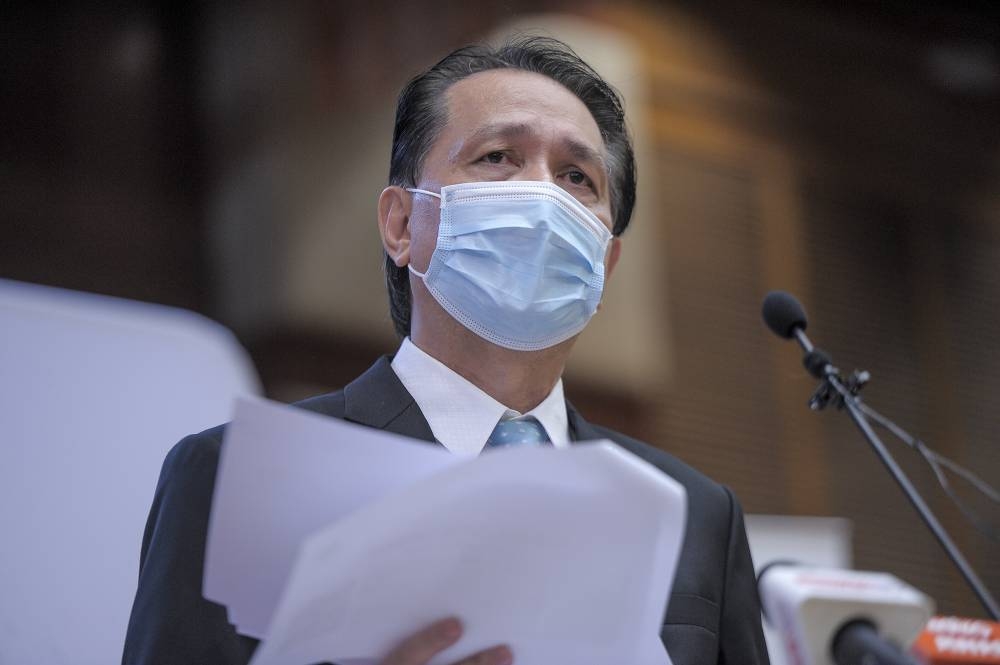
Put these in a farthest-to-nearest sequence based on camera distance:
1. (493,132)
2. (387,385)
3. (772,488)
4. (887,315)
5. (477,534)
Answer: (887,315) → (772,488) → (493,132) → (387,385) → (477,534)

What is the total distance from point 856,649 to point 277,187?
3.27 meters

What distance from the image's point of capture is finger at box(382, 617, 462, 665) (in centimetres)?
118

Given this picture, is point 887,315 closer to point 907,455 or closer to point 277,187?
point 907,455

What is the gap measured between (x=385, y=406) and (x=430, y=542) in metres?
0.66

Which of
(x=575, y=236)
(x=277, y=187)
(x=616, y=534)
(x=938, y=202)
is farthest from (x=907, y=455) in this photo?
(x=616, y=534)

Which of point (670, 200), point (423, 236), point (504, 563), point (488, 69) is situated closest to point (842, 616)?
Result: point (504, 563)

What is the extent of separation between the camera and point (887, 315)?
5375mm

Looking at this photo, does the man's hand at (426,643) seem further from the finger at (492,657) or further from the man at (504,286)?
the man at (504,286)

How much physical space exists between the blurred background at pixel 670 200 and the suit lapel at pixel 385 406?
73.5 inches

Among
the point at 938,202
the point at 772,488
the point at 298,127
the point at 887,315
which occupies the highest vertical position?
the point at 298,127

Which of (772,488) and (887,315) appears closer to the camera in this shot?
(772,488)

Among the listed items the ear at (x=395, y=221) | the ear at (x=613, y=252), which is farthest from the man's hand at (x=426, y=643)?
the ear at (x=613, y=252)

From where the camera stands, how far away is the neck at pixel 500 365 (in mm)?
1861

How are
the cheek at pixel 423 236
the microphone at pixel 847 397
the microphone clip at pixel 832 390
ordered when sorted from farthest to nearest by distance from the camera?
the cheek at pixel 423 236
the microphone clip at pixel 832 390
the microphone at pixel 847 397
